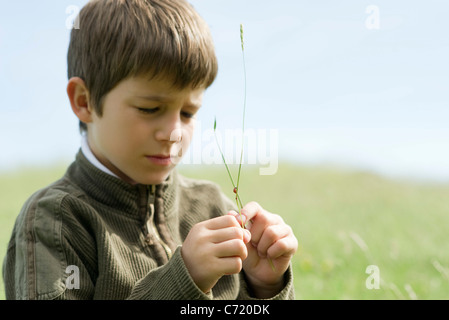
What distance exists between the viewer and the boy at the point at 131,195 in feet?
6.37

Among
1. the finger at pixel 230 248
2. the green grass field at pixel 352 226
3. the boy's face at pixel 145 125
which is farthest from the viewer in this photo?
the green grass field at pixel 352 226

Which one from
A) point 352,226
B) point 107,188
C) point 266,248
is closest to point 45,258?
point 107,188

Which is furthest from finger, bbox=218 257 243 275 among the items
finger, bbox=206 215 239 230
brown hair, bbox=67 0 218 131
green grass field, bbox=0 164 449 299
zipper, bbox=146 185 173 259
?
green grass field, bbox=0 164 449 299

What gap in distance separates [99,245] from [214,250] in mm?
553

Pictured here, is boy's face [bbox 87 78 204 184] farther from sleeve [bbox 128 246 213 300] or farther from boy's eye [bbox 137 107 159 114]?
sleeve [bbox 128 246 213 300]

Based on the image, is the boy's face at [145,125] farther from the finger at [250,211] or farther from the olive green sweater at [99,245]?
the finger at [250,211]

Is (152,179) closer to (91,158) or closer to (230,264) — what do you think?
(91,158)

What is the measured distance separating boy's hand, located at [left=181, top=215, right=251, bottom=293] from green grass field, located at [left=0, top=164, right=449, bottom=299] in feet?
4.39

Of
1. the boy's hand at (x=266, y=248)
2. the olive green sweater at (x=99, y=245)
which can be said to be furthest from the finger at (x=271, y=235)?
the olive green sweater at (x=99, y=245)

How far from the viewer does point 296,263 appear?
4137 mm

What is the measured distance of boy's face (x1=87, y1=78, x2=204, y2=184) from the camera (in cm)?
205

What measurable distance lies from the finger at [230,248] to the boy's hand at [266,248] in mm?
186

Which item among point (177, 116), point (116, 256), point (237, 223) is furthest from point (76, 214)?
point (237, 223)

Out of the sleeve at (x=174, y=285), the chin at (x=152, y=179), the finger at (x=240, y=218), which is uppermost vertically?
the chin at (x=152, y=179)
